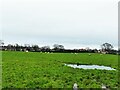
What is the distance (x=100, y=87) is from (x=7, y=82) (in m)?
6.06

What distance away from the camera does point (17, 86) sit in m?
21.4

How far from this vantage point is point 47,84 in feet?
71.7

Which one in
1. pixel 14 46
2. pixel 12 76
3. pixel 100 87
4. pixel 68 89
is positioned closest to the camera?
pixel 68 89

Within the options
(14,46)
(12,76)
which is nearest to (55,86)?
(12,76)

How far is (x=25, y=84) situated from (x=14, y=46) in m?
151

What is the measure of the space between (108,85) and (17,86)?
6.18 meters

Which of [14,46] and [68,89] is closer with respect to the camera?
[68,89]

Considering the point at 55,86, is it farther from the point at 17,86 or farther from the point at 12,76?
the point at 12,76

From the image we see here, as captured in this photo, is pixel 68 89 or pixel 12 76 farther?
pixel 12 76

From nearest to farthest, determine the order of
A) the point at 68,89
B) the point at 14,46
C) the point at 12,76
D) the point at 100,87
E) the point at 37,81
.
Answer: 1. the point at 68,89
2. the point at 100,87
3. the point at 37,81
4. the point at 12,76
5. the point at 14,46

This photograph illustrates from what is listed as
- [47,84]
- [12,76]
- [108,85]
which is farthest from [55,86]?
[12,76]

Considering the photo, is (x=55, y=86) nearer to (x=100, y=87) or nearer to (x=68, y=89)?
(x=68, y=89)

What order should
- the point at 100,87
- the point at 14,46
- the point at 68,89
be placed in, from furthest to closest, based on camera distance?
1. the point at 14,46
2. the point at 100,87
3. the point at 68,89

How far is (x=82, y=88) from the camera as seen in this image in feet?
68.7
